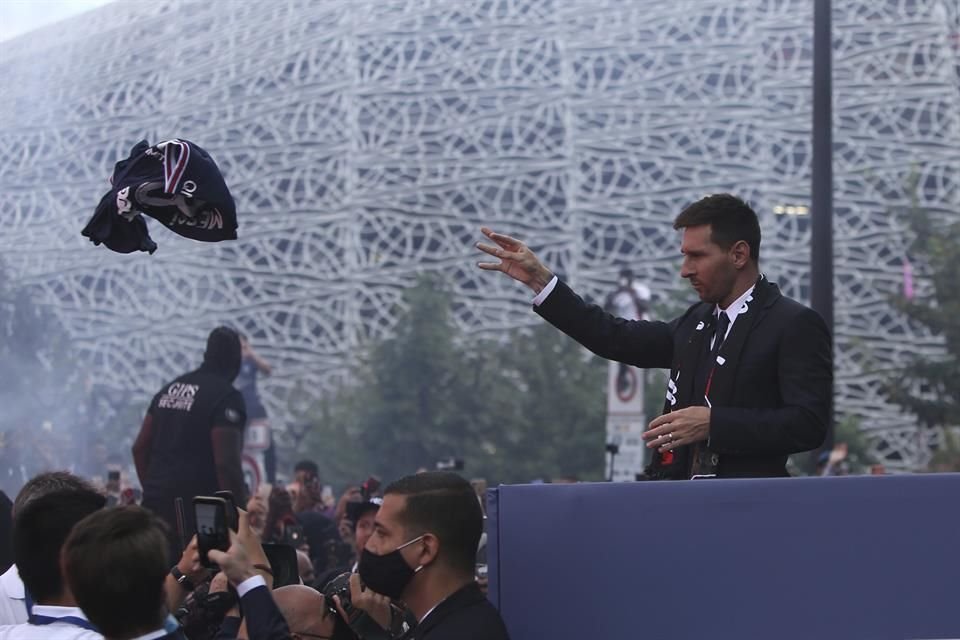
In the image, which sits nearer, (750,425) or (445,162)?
(750,425)

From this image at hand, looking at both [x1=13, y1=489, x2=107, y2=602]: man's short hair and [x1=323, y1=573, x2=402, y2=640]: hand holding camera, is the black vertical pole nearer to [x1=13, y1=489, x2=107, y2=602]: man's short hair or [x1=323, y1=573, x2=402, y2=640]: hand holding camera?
[x1=323, y1=573, x2=402, y2=640]: hand holding camera

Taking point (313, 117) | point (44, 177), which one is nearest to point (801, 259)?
point (313, 117)

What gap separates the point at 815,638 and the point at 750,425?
28.5 inches

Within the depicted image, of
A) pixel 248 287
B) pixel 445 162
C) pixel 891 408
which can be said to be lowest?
pixel 891 408

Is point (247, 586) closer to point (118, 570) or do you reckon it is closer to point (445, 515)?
point (118, 570)

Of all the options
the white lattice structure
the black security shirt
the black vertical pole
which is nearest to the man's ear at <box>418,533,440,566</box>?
the black security shirt

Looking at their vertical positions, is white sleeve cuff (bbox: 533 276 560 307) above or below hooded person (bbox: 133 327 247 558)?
above

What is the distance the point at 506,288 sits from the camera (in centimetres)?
4741

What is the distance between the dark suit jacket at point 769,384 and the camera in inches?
167

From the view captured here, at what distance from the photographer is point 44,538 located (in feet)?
12.1

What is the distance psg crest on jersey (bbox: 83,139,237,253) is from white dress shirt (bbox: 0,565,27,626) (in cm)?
128

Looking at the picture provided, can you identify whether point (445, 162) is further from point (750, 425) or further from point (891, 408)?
point (750, 425)

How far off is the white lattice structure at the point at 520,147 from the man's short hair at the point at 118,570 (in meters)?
40.9

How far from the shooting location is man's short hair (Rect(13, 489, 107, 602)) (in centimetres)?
363
